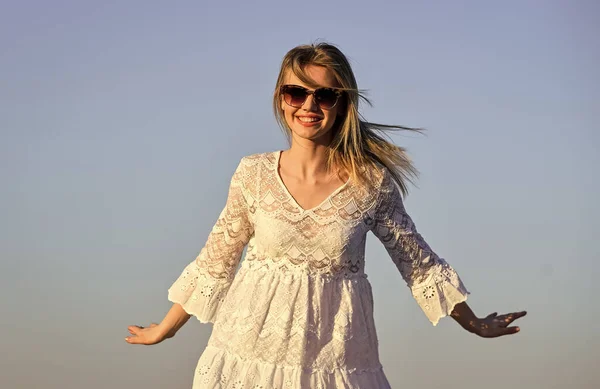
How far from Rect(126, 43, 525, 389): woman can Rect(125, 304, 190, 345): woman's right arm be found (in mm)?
14

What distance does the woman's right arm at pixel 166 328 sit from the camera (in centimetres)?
767

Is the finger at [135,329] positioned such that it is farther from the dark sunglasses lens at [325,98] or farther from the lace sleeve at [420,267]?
the dark sunglasses lens at [325,98]

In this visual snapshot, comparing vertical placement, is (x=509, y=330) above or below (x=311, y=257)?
below

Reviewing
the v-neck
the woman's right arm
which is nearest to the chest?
the v-neck

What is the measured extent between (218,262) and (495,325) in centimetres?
156

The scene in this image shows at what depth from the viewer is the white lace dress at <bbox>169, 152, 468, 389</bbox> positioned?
7.03 metres

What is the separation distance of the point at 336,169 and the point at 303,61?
596 millimetres

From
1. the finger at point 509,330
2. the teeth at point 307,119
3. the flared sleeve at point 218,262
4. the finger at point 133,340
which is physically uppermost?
the teeth at point 307,119

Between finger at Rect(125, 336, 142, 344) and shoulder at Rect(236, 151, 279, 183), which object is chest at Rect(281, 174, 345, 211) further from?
finger at Rect(125, 336, 142, 344)

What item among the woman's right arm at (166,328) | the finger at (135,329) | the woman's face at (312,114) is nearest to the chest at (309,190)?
the woman's face at (312,114)

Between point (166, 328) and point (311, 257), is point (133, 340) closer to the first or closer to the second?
point (166, 328)

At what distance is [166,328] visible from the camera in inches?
302

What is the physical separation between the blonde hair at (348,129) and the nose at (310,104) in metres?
0.06

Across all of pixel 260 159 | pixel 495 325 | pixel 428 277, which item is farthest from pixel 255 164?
pixel 495 325
